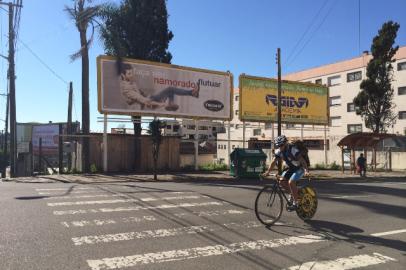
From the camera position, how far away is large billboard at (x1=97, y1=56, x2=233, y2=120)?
2272 centimetres

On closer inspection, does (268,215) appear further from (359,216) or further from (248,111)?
(248,111)

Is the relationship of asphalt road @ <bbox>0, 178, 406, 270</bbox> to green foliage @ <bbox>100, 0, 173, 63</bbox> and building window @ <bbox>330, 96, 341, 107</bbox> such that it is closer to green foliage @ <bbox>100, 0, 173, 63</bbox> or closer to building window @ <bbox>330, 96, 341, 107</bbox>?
green foliage @ <bbox>100, 0, 173, 63</bbox>

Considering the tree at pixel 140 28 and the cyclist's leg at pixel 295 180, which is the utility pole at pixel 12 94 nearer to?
the tree at pixel 140 28

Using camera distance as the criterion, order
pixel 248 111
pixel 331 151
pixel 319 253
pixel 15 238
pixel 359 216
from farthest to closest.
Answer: pixel 331 151, pixel 248 111, pixel 359 216, pixel 15 238, pixel 319 253

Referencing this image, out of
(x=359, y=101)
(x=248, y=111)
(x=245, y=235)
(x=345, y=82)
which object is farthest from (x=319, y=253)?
(x=345, y=82)

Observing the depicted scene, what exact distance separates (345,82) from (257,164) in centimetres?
3798

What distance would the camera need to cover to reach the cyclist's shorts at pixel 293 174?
892 cm

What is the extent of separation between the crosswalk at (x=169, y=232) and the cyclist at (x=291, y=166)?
0.93 metres

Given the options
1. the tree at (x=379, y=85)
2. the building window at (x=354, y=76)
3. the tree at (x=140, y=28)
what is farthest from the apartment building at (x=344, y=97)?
the tree at (x=140, y=28)

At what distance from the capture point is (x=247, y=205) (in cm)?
1113

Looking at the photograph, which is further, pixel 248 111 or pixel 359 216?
pixel 248 111

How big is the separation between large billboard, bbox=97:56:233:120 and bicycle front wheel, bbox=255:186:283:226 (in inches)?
593

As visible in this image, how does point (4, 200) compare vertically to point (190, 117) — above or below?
below

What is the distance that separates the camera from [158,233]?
768cm
